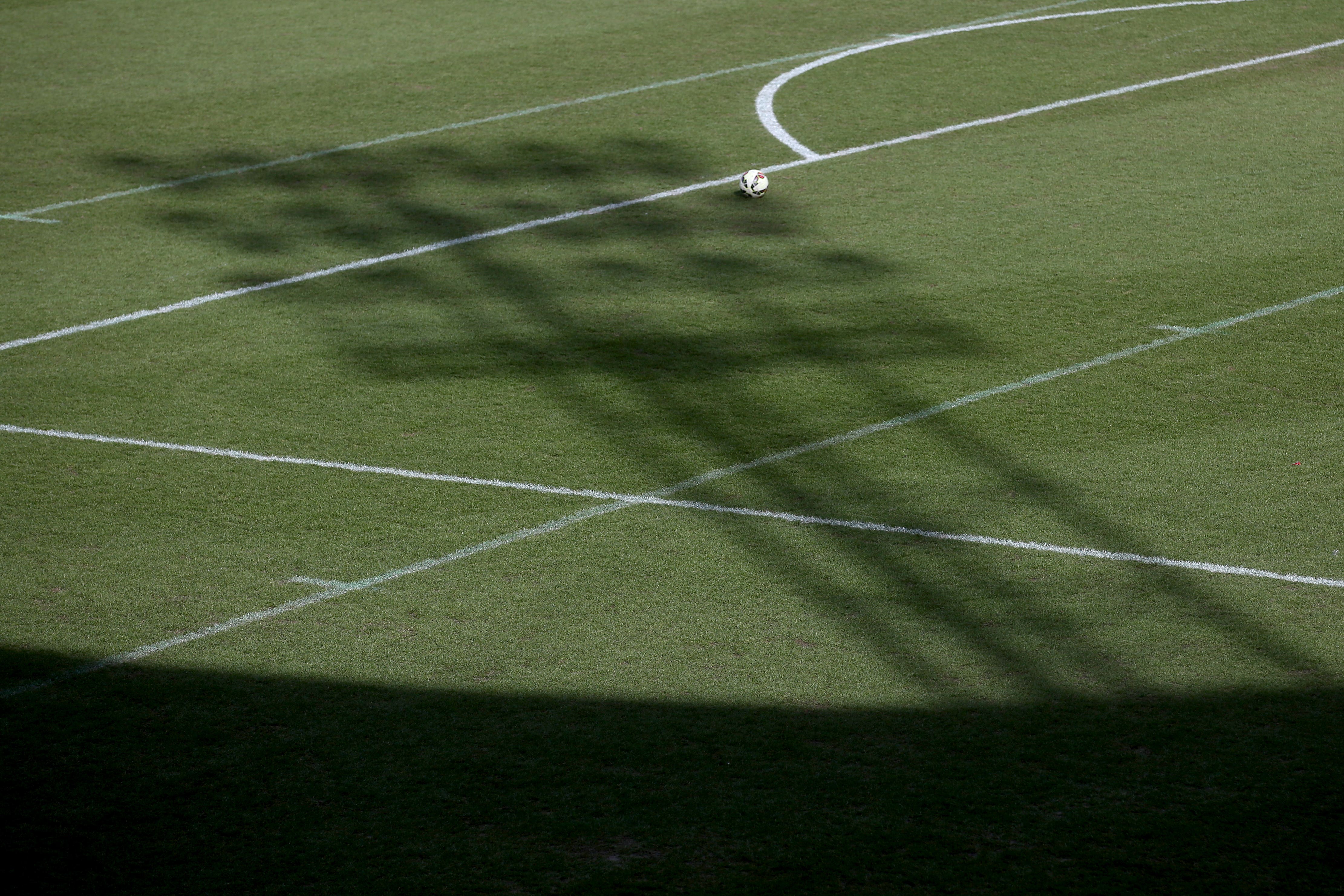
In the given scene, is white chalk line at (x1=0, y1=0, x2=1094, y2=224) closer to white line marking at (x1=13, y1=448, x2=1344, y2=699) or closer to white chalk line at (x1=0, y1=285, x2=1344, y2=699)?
white chalk line at (x1=0, y1=285, x2=1344, y2=699)

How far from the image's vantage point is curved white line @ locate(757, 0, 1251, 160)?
12594mm

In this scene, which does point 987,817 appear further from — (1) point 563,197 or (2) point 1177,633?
(1) point 563,197

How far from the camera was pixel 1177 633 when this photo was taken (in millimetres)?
5617

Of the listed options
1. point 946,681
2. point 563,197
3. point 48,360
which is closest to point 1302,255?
point 563,197

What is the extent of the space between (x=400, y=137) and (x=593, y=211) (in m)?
2.61

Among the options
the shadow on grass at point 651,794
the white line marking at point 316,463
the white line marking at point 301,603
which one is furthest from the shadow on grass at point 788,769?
the white line marking at point 316,463

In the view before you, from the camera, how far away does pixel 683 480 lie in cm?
705

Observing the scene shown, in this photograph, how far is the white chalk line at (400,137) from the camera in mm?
11445

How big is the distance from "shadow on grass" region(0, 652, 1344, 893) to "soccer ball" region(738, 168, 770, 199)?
6356 millimetres

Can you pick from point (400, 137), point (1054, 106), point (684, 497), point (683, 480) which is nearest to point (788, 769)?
point (684, 497)

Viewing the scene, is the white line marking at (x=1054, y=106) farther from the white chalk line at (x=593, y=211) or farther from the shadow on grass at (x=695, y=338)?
the shadow on grass at (x=695, y=338)

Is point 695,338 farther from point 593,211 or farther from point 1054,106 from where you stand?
point 1054,106

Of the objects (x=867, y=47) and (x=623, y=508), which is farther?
(x=867, y=47)

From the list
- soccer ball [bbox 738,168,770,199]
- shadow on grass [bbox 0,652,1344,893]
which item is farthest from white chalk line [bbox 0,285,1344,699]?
soccer ball [bbox 738,168,770,199]
